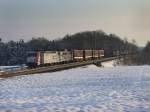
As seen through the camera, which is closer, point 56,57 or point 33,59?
point 33,59

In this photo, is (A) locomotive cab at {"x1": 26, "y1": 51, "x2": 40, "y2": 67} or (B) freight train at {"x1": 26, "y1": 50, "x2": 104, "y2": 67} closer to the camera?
(A) locomotive cab at {"x1": 26, "y1": 51, "x2": 40, "y2": 67}

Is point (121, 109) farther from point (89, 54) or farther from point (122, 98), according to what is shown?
point (89, 54)

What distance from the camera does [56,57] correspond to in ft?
265

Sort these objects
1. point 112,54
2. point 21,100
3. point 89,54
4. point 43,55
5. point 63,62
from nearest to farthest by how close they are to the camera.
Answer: point 21,100 < point 43,55 < point 63,62 < point 89,54 < point 112,54

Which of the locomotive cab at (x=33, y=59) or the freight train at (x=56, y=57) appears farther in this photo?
the freight train at (x=56, y=57)

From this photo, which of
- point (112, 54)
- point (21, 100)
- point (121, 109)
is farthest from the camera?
point (112, 54)

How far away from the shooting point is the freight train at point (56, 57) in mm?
67000

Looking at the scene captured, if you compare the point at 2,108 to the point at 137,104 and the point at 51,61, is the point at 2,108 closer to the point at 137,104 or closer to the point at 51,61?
the point at 137,104

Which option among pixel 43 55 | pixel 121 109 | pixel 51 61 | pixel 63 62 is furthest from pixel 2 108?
pixel 63 62

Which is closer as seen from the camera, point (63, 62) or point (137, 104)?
point (137, 104)

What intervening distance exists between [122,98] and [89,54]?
82.9 metres

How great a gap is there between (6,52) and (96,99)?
87.4m

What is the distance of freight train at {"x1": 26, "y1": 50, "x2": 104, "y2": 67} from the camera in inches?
2638

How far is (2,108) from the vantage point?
66.9 feet
